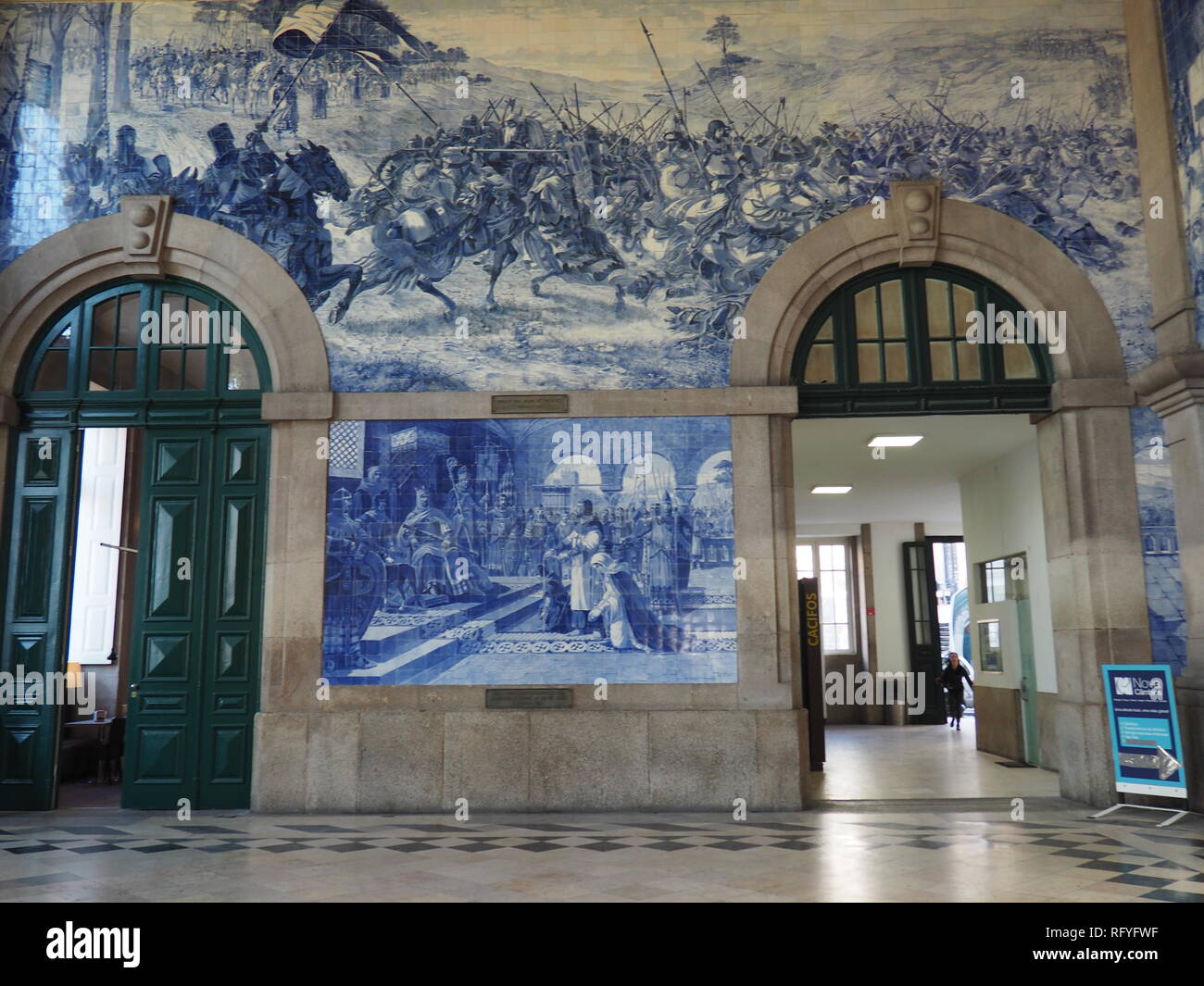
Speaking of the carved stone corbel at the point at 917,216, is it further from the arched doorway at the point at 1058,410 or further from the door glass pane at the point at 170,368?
the door glass pane at the point at 170,368

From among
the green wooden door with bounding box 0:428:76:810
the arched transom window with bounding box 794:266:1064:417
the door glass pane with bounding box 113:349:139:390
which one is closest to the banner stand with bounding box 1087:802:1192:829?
the arched transom window with bounding box 794:266:1064:417

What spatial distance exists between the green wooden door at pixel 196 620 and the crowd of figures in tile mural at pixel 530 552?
37.5 inches

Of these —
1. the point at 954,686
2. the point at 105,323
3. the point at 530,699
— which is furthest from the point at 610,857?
the point at 954,686

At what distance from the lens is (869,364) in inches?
437

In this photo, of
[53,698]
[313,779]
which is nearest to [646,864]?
[313,779]

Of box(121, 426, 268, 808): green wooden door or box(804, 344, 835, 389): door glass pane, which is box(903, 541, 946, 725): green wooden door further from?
box(121, 426, 268, 808): green wooden door

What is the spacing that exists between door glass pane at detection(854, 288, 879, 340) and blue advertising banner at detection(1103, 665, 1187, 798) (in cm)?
416

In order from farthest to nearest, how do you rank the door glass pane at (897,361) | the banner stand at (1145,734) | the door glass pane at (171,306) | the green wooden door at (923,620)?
the green wooden door at (923,620) → the door glass pane at (171,306) → the door glass pane at (897,361) → the banner stand at (1145,734)

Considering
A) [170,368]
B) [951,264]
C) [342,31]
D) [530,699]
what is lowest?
[530,699]

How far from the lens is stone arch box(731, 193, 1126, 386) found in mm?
10805

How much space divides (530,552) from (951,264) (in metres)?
5.51

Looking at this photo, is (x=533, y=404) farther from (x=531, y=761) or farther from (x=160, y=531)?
(x=160, y=531)

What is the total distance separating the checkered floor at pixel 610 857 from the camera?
664 centimetres

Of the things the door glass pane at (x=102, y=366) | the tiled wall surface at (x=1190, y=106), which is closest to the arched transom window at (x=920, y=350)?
the tiled wall surface at (x=1190, y=106)
